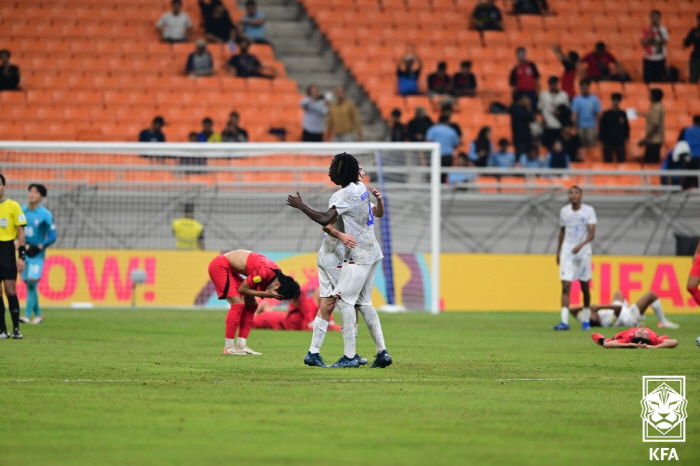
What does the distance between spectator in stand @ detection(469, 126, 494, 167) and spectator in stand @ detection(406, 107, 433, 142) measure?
1231mm

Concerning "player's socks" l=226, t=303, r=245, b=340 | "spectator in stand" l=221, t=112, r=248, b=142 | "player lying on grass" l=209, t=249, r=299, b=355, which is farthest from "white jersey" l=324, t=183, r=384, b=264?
"spectator in stand" l=221, t=112, r=248, b=142

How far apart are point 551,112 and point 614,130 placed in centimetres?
169

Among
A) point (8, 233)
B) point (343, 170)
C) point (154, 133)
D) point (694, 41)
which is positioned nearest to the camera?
point (343, 170)

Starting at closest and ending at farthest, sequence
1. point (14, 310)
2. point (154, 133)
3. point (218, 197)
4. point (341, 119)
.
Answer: point (14, 310) → point (218, 197) → point (154, 133) → point (341, 119)

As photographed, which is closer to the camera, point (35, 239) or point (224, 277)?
point (224, 277)

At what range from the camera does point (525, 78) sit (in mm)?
27281

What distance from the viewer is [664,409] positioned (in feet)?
25.7

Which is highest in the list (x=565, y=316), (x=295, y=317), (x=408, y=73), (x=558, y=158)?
(x=408, y=73)

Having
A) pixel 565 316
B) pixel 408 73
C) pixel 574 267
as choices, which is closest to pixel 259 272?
pixel 565 316

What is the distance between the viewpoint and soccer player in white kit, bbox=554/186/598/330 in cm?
1789

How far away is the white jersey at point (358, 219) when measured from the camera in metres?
10.5

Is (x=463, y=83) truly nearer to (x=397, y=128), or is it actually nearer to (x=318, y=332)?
(x=397, y=128)

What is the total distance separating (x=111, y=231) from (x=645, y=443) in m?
17.7

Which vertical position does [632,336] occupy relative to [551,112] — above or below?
below
